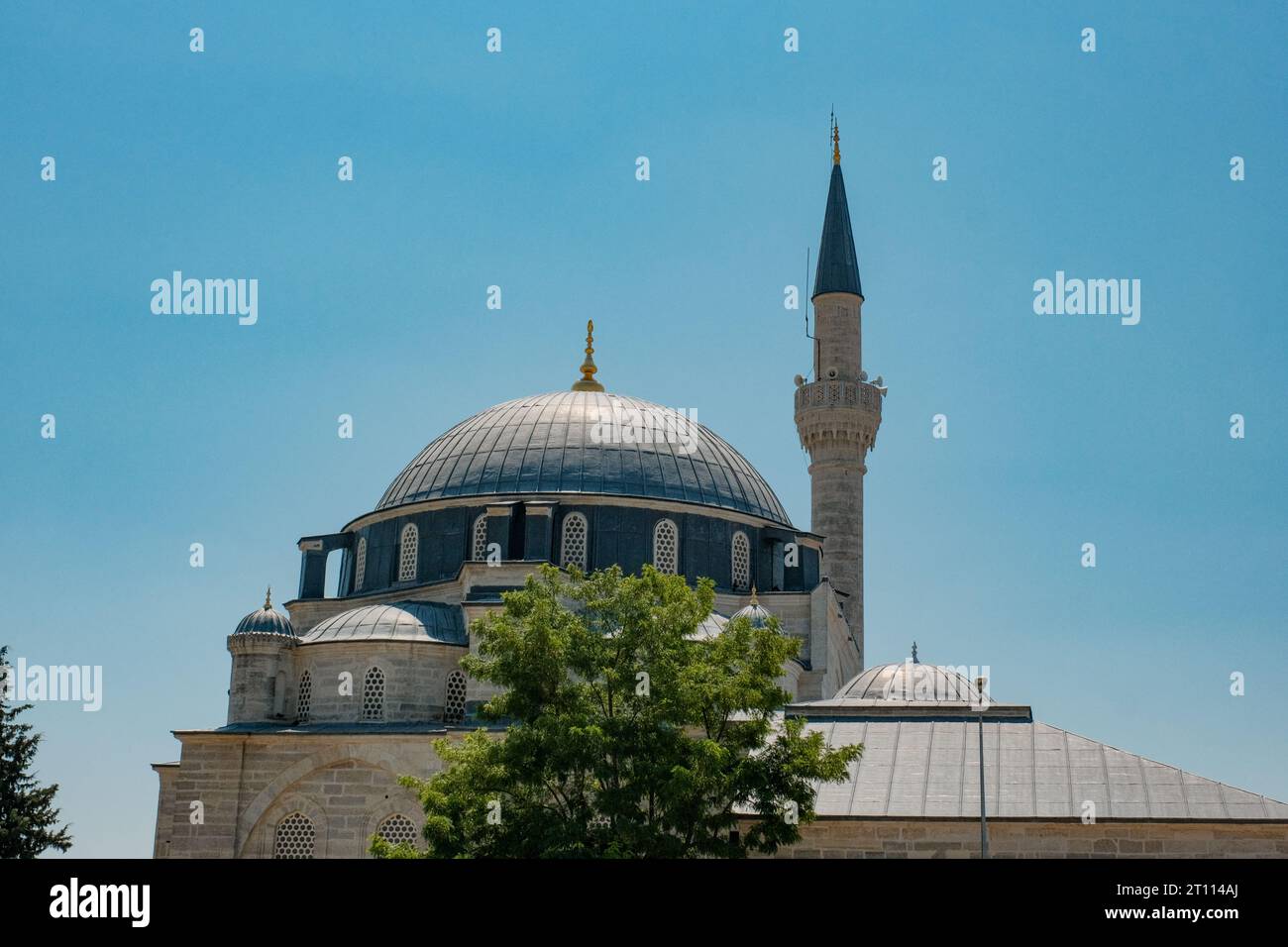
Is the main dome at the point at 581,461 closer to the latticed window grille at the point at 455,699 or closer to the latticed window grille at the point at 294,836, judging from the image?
the latticed window grille at the point at 455,699

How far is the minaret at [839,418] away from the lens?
45.2m

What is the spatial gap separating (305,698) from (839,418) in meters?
18.2

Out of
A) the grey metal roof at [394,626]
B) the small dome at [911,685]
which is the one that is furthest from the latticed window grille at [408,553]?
the small dome at [911,685]

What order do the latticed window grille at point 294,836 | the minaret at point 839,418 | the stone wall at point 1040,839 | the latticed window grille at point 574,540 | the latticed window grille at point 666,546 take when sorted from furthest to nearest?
1. the minaret at point 839,418
2. the latticed window grille at point 666,546
3. the latticed window grille at point 574,540
4. the latticed window grille at point 294,836
5. the stone wall at point 1040,839

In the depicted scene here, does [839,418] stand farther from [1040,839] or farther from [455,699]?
[1040,839]

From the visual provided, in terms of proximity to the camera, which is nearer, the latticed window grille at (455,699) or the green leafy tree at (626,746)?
the green leafy tree at (626,746)

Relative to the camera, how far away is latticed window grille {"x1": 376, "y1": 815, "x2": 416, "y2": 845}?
104 ft

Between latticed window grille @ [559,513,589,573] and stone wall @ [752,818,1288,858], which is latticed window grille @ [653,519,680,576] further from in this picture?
stone wall @ [752,818,1288,858]

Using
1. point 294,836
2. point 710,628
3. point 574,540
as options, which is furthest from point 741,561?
point 294,836

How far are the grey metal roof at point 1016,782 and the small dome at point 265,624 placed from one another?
1252cm

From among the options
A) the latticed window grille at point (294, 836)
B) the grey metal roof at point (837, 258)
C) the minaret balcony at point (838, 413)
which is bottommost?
the latticed window grille at point (294, 836)

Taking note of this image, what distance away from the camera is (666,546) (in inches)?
1500
